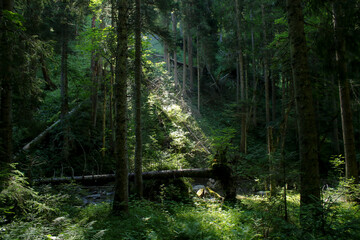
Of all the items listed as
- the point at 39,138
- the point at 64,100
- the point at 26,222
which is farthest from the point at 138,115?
the point at 39,138

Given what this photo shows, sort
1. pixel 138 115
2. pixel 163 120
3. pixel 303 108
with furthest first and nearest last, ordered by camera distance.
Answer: pixel 163 120, pixel 138 115, pixel 303 108

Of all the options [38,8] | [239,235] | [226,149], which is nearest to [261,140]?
[226,149]

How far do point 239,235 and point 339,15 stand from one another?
4560mm

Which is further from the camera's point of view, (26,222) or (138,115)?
(138,115)

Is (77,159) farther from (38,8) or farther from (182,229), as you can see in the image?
(182,229)

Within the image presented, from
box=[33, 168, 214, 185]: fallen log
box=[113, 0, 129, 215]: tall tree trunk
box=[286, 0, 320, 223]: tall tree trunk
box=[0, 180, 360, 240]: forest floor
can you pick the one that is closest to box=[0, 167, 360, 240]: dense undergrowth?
box=[0, 180, 360, 240]: forest floor

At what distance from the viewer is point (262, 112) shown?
25766 mm

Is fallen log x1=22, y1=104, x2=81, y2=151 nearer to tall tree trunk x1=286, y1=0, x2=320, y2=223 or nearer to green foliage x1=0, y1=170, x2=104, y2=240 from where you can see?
green foliage x1=0, y1=170, x2=104, y2=240

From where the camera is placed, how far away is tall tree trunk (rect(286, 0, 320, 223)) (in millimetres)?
4586

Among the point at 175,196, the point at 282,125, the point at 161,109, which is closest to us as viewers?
the point at 282,125

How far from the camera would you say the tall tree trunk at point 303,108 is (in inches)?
181

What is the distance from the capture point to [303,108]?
471 centimetres

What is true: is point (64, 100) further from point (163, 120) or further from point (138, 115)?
point (138, 115)

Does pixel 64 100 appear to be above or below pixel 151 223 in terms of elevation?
above
